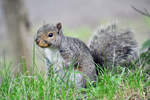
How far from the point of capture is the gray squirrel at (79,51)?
290 centimetres

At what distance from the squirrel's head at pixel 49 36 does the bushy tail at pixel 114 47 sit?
0.53 m

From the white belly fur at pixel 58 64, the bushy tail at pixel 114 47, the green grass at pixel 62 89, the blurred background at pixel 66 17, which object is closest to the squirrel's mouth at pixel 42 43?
the white belly fur at pixel 58 64

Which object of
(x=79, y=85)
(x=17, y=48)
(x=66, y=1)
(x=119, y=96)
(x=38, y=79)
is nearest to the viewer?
(x=119, y=96)

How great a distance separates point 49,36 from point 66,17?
725 centimetres

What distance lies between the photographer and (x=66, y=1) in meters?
11.5

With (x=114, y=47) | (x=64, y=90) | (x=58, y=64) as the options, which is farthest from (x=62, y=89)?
(x=114, y=47)

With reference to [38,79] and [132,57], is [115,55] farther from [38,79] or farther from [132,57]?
[38,79]

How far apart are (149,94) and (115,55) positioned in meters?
0.99

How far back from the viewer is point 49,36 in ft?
9.63

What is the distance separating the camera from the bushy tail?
3186 millimetres

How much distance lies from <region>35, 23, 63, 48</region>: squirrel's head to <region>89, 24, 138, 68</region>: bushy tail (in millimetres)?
527

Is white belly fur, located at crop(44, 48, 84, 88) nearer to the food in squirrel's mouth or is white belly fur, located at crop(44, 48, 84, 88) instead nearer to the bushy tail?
the food in squirrel's mouth

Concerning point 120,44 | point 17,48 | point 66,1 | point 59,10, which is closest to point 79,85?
point 120,44

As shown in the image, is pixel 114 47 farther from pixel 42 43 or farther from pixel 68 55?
pixel 42 43
